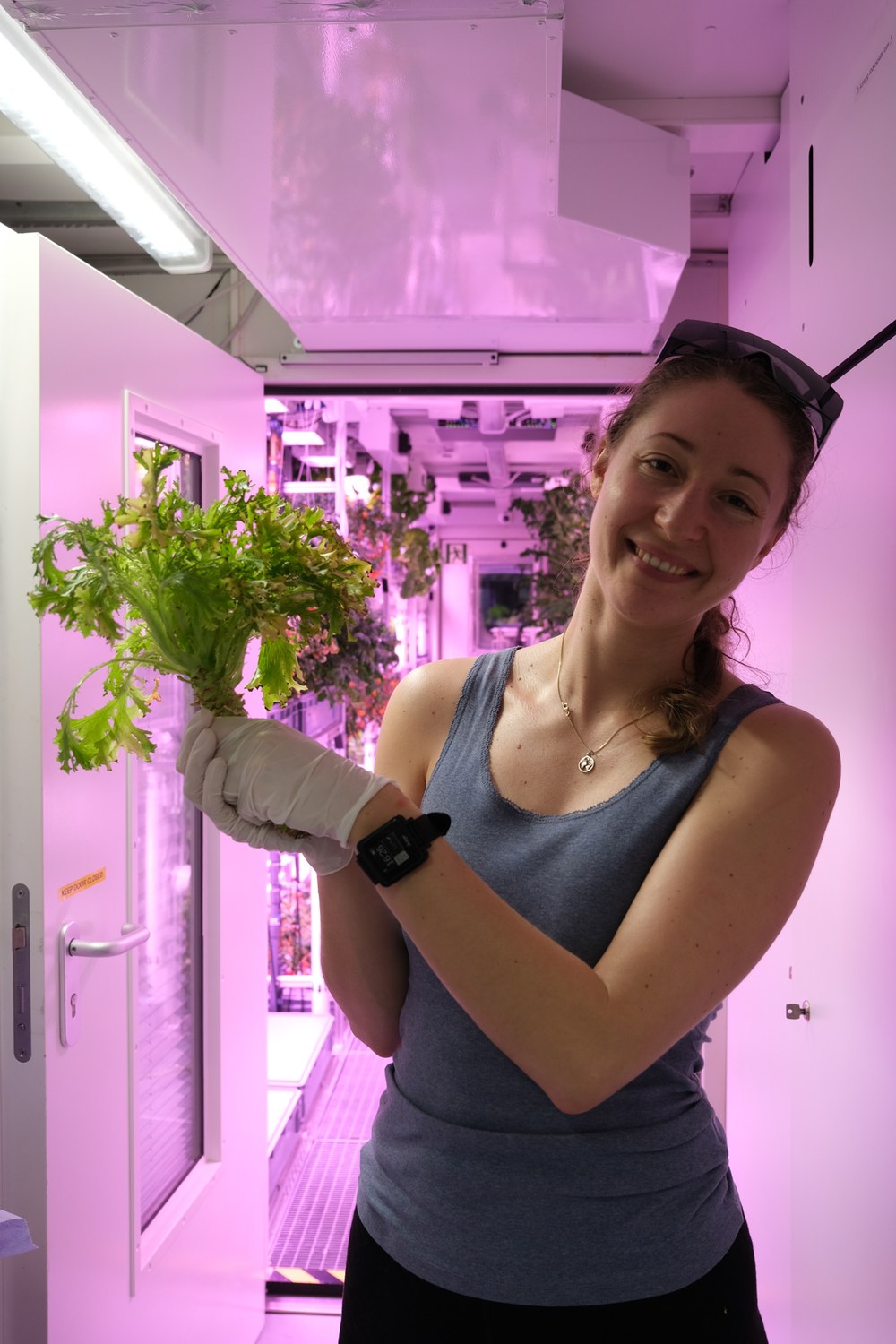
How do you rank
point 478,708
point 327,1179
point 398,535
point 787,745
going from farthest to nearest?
point 398,535
point 327,1179
point 478,708
point 787,745

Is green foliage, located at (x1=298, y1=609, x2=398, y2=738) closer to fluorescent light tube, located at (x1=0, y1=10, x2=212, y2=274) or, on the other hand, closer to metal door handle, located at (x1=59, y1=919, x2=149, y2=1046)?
fluorescent light tube, located at (x1=0, y1=10, x2=212, y2=274)

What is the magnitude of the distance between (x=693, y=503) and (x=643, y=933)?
1.58 ft

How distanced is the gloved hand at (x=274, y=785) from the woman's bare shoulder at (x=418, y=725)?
191 mm

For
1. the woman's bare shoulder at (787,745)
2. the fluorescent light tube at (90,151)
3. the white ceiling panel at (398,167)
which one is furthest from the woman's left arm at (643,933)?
the fluorescent light tube at (90,151)

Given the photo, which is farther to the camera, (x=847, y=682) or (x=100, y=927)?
(x=100, y=927)

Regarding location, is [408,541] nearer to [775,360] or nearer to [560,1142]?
[775,360]

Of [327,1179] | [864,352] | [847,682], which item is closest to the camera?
[864,352]

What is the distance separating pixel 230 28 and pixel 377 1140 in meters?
1.43

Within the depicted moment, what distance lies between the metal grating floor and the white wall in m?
1.74

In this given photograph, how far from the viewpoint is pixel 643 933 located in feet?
3.49

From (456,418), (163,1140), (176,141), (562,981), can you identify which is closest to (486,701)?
(562,981)

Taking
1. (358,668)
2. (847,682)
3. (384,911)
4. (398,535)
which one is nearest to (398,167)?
(847,682)

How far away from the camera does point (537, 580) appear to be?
6426 mm

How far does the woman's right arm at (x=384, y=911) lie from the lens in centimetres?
133
